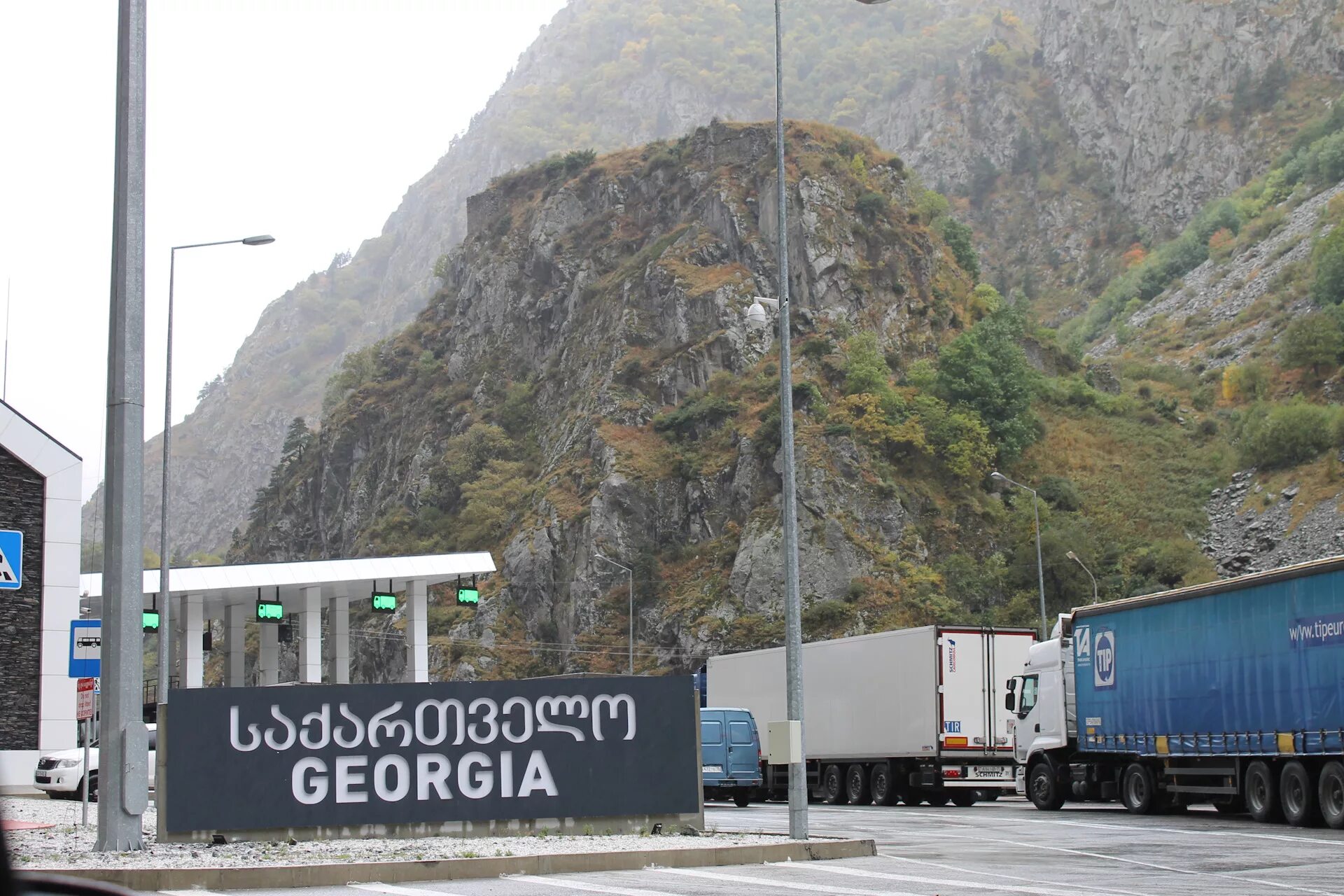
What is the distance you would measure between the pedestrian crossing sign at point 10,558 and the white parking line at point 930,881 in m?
18.2

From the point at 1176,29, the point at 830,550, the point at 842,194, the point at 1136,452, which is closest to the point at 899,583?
the point at 830,550

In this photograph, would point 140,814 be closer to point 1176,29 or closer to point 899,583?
point 899,583

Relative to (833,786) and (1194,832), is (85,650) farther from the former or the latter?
(833,786)

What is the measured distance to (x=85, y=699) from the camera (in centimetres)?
1953

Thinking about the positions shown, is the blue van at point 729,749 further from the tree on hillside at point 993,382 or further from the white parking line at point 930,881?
the tree on hillside at point 993,382

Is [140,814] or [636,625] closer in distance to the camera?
[140,814]

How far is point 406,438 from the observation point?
106 meters

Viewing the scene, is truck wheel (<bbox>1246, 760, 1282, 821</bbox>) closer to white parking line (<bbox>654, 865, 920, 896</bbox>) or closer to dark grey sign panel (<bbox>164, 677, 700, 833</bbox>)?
dark grey sign panel (<bbox>164, 677, 700, 833</bbox>)

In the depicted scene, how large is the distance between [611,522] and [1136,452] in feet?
105

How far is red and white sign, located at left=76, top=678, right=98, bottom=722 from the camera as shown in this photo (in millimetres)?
19328

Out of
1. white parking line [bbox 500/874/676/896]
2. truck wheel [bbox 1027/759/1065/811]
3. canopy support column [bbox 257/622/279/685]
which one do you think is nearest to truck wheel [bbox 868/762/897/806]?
truck wheel [bbox 1027/759/1065/811]

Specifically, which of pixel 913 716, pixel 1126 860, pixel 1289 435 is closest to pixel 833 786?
pixel 913 716

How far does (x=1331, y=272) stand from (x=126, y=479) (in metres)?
92.7

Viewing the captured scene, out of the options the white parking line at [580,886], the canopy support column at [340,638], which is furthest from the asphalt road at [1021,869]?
the canopy support column at [340,638]
